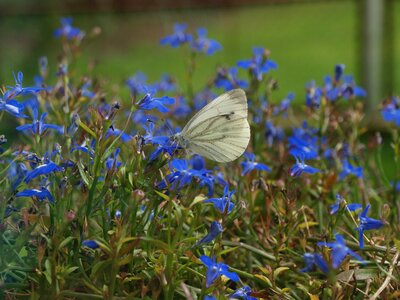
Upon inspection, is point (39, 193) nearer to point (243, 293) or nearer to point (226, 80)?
point (243, 293)

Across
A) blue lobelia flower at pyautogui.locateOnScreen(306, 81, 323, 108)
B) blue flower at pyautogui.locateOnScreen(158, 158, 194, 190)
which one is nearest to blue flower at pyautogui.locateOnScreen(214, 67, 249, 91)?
blue lobelia flower at pyautogui.locateOnScreen(306, 81, 323, 108)

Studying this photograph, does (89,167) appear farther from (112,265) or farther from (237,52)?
(237,52)

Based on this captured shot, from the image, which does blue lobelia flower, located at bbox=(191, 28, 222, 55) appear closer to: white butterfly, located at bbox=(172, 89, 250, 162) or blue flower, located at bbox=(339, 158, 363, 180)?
blue flower, located at bbox=(339, 158, 363, 180)

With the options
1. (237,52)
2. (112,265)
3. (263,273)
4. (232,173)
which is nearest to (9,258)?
(112,265)

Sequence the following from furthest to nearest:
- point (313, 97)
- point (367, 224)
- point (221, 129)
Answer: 1. point (313, 97)
2. point (221, 129)
3. point (367, 224)

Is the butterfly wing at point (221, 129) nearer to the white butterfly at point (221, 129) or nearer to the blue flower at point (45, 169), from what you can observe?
the white butterfly at point (221, 129)

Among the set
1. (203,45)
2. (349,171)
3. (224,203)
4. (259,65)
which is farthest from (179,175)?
(203,45)

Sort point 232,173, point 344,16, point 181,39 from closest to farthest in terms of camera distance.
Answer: point 232,173, point 181,39, point 344,16

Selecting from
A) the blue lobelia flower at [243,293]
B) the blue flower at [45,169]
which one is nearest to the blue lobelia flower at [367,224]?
the blue lobelia flower at [243,293]
